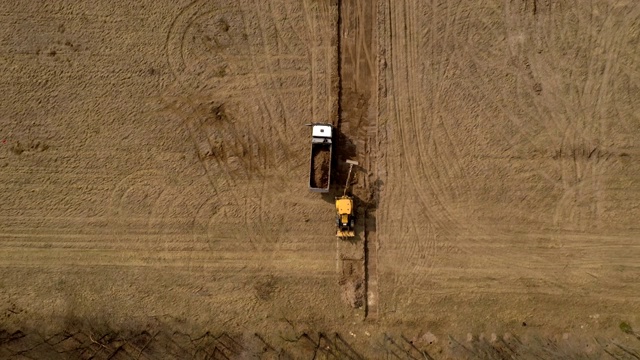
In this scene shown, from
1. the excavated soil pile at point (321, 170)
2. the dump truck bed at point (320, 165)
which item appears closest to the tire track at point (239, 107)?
the dump truck bed at point (320, 165)

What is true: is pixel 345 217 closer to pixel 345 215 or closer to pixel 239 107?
pixel 345 215

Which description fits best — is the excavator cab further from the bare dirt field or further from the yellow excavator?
the bare dirt field

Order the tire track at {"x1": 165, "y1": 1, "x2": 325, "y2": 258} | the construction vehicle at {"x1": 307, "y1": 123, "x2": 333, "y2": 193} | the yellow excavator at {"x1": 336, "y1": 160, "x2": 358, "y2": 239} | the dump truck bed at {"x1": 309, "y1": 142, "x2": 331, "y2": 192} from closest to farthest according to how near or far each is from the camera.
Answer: the yellow excavator at {"x1": 336, "y1": 160, "x2": 358, "y2": 239} → the construction vehicle at {"x1": 307, "y1": 123, "x2": 333, "y2": 193} → the dump truck bed at {"x1": 309, "y1": 142, "x2": 331, "y2": 192} → the tire track at {"x1": 165, "y1": 1, "x2": 325, "y2": 258}

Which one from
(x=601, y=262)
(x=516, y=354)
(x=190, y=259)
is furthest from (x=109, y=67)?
(x=601, y=262)

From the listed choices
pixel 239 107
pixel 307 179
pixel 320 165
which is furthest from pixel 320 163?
pixel 239 107

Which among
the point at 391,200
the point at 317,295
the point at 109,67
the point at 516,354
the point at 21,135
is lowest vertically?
the point at 516,354

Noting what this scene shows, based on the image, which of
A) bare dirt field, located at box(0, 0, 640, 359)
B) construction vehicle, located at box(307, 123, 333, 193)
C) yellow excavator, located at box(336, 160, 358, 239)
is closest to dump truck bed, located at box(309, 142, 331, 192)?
construction vehicle, located at box(307, 123, 333, 193)

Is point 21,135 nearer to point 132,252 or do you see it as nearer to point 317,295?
point 132,252
